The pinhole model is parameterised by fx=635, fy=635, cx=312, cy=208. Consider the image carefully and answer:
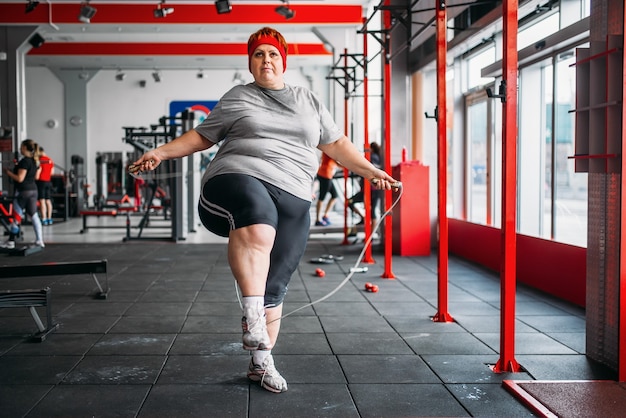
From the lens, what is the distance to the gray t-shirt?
2496 mm

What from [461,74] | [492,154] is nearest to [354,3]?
[461,74]

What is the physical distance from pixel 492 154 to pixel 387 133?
1.98m

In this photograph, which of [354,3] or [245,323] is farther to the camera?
[354,3]

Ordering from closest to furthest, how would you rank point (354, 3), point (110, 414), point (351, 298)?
1. point (110, 414)
2. point (351, 298)
3. point (354, 3)

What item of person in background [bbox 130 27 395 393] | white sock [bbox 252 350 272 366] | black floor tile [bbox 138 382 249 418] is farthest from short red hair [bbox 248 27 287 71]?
black floor tile [bbox 138 382 249 418]

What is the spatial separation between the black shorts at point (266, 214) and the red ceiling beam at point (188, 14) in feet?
29.9

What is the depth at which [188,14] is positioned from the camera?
37.2 feet

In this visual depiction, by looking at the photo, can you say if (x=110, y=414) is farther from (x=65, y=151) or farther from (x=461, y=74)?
(x=65, y=151)

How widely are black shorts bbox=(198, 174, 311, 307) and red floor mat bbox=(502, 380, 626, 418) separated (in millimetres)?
1089

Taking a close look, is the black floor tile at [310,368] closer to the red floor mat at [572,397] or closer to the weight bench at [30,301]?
the red floor mat at [572,397]

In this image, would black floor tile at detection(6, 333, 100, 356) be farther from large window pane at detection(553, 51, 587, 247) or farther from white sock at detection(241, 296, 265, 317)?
large window pane at detection(553, 51, 587, 247)

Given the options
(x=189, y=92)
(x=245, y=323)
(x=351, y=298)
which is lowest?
(x=351, y=298)

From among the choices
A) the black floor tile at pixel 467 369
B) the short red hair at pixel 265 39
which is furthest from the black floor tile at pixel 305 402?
the short red hair at pixel 265 39

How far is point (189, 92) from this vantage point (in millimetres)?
17922
